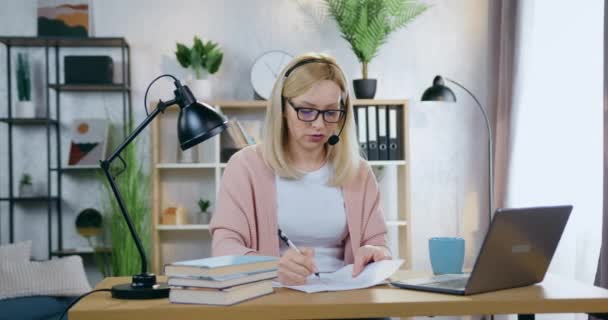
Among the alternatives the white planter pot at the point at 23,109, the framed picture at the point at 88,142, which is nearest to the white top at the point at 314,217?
the framed picture at the point at 88,142

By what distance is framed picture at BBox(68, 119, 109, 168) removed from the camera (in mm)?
4129

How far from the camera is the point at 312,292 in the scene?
1526mm

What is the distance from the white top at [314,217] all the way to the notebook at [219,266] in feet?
1.54

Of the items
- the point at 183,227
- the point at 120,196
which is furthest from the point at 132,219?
the point at 120,196

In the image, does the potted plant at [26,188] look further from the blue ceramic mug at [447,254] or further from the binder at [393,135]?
the blue ceramic mug at [447,254]

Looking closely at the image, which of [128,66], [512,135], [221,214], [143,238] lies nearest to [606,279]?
[512,135]

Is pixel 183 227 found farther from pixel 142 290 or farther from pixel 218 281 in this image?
pixel 218 281

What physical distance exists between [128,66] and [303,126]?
2587 mm

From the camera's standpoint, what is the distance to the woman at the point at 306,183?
6.40 feet

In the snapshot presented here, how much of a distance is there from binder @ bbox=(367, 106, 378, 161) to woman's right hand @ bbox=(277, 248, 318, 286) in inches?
97.7

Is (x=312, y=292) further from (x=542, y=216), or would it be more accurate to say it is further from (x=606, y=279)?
(x=606, y=279)

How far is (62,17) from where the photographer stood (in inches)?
167

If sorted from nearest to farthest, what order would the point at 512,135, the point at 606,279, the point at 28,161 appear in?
1. the point at 606,279
2. the point at 512,135
3. the point at 28,161

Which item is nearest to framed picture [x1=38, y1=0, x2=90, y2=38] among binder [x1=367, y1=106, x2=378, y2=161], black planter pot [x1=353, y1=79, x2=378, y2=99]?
black planter pot [x1=353, y1=79, x2=378, y2=99]
